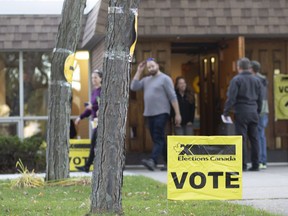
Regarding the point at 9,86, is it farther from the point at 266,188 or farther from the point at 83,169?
the point at 266,188

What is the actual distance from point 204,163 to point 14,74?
31.8 feet

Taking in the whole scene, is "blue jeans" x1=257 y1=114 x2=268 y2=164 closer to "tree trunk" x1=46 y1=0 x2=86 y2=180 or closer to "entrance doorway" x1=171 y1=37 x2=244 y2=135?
"entrance doorway" x1=171 y1=37 x2=244 y2=135

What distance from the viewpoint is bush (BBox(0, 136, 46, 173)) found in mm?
13344

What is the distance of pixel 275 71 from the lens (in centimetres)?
1444

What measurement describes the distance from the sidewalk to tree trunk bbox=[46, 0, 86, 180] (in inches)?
62.4

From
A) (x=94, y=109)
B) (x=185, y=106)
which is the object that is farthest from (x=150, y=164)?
(x=185, y=106)

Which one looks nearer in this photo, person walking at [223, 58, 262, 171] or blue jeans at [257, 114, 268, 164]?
person walking at [223, 58, 262, 171]

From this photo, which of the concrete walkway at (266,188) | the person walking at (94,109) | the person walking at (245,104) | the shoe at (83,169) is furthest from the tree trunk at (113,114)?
the person walking at (245,104)

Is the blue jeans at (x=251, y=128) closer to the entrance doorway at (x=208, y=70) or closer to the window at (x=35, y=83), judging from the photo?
the entrance doorway at (x=208, y=70)

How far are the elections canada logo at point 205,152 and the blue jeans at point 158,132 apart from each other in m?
4.93

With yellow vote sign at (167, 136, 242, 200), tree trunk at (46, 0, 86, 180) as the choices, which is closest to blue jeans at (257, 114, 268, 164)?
tree trunk at (46, 0, 86, 180)

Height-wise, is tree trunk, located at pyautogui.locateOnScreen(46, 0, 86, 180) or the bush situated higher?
tree trunk, located at pyautogui.locateOnScreen(46, 0, 86, 180)

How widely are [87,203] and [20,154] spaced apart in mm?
6013

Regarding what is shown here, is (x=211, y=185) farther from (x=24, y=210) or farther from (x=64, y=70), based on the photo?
(x=64, y=70)
